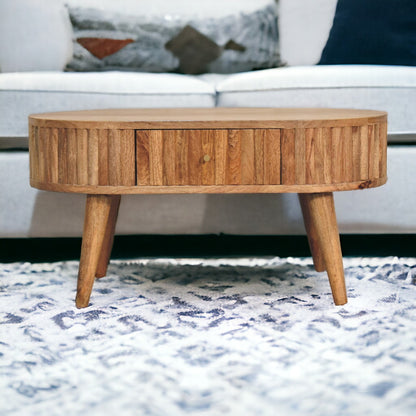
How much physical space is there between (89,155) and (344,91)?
71 centimetres

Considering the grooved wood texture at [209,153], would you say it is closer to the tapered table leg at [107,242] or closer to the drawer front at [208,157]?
the drawer front at [208,157]

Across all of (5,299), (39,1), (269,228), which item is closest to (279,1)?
(39,1)

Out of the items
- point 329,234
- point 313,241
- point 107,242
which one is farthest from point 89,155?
point 313,241

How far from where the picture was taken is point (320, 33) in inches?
86.0

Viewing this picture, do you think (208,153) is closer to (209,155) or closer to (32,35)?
(209,155)

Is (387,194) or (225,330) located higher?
(387,194)

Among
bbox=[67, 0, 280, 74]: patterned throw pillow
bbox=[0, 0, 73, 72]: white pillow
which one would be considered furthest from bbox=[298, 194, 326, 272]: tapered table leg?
bbox=[0, 0, 73, 72]: white pillow

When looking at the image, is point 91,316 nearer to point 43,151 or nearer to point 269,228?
point 43,151

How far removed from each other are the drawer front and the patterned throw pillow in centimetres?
89

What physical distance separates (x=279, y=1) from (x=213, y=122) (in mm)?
1143

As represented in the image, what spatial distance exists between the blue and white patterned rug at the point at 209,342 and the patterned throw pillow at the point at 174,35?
717 millimetres

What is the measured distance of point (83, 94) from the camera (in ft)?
5.45

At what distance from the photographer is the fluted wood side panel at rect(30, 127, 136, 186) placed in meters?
1.22

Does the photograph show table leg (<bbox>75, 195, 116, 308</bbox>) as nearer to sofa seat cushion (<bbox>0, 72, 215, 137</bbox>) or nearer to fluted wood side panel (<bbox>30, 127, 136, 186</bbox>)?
fluted wood side panel (<bbox>30, 127, 136, 186</bbox>)
